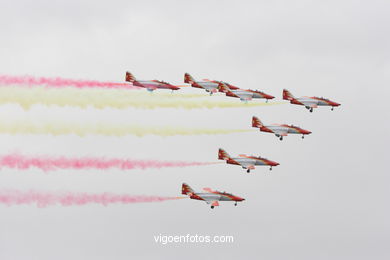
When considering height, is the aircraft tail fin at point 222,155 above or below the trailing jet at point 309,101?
below

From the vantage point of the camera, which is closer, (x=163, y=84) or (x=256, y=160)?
(x=163, y=84)

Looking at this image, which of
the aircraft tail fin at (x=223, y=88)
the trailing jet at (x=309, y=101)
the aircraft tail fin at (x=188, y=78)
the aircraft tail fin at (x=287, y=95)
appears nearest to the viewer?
the aircraft tail fin at (x=223, y=88)

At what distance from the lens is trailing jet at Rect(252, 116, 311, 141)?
169 m

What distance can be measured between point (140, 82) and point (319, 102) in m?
27.6

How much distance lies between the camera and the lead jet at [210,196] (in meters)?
170

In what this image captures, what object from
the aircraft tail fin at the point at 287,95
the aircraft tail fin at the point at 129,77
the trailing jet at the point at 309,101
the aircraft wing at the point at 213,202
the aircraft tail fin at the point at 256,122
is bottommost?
the aircraft wing at the point at 213,202

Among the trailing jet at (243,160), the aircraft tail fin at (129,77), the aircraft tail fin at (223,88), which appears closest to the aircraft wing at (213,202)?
the trailing jet at (243,160)

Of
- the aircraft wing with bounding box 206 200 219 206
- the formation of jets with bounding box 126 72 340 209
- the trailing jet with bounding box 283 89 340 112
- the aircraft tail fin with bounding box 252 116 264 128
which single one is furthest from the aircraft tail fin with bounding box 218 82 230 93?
the aircraft wing with bounding box 206 200 219 206

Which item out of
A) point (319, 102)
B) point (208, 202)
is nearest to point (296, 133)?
point (319, 102)

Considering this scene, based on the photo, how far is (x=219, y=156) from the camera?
16975 centimetres

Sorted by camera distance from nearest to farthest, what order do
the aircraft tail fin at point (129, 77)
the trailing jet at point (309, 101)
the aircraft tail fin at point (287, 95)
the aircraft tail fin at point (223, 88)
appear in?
the aircraft tail fin at point (129, 77), the aircraft tail fin at point (223, 88), the aircraft tail fin at point (287, 95), the trailing jet at point (309, 101)

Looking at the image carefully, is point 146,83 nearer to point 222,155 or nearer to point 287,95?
point 222,155

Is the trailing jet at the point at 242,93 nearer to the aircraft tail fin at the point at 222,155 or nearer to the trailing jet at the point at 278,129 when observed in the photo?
the trailing jet at the point at 278,129

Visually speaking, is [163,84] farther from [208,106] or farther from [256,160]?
[256,160]
